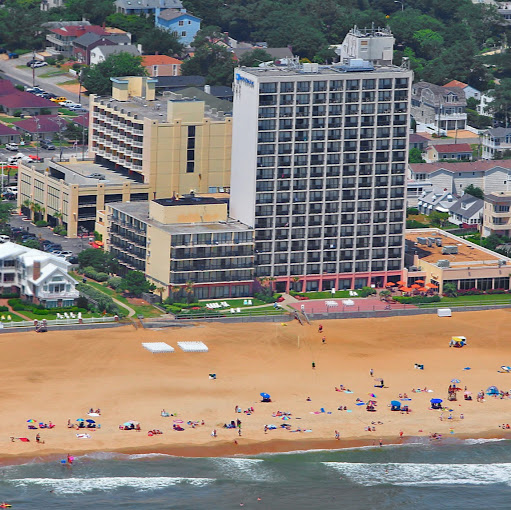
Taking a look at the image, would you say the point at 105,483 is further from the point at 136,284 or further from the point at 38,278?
the point at 136,284

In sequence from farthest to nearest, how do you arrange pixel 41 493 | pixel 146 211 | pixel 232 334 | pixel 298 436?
pixel 146 211, pixel 232 334, pixel 298 436, pixel 41 493

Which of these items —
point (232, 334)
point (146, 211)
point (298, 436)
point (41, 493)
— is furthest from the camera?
point (146, 211)

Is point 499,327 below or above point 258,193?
below

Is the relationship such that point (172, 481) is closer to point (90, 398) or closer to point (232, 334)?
point (90, 398)

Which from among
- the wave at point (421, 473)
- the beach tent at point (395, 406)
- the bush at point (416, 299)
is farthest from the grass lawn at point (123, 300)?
the wave at point (421, 473)

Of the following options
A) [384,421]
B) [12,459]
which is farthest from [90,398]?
[384,421]

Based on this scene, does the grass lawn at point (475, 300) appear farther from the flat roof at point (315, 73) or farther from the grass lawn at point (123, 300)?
the grass lawn at point (123, 300)
